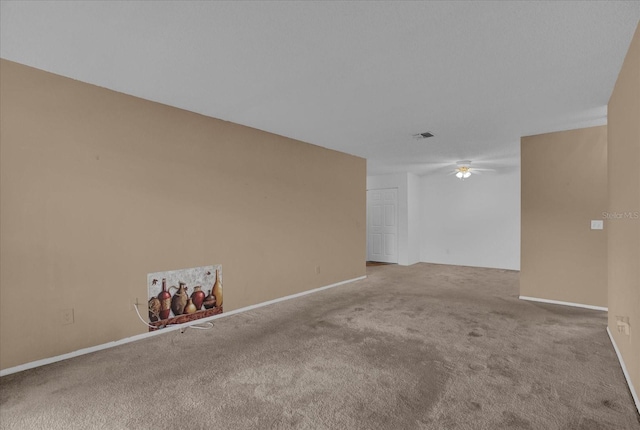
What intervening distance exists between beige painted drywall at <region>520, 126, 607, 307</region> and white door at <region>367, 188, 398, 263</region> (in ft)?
12.7

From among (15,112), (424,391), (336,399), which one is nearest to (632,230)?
(424,391)

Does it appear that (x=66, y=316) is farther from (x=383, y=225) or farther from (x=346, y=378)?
(x=383, y=225)

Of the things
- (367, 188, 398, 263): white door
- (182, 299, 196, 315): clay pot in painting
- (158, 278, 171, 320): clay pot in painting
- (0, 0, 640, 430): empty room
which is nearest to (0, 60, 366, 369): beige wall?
(0, 0, 640, 430): empty room

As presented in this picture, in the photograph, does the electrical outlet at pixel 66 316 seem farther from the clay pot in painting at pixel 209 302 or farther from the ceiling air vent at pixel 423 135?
the ceiling air vent at pixel 423 135

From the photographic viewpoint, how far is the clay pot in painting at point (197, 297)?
379 cm

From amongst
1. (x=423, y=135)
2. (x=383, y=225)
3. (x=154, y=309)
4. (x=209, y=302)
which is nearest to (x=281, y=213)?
(x=209, y=302)

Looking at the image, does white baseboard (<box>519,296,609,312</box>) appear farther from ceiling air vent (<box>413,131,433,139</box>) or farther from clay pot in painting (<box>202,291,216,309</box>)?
clay pot in painting (<box>202,291,216,309</box>)

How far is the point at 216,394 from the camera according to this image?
2287 mm

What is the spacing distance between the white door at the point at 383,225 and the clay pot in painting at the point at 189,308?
583 centimetres

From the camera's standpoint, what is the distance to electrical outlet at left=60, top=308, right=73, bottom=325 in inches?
112

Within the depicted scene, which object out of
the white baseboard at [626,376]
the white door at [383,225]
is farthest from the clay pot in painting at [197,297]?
the white door at [383,225]

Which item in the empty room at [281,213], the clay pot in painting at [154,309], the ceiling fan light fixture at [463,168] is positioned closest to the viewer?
the empty room at [281,213]

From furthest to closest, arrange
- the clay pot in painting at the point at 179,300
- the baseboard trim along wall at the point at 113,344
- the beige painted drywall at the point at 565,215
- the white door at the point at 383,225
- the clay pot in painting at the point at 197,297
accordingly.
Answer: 1. the white door at the point at 383,225
2. the beige painted drywall at the point at 565,215
3. the clay pot in painting at the point at 197,297
4. the clay pot in painting at the point at 179,300
5. the baseboard trim along wall at the point at 113,344

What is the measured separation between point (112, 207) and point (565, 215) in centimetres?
545
